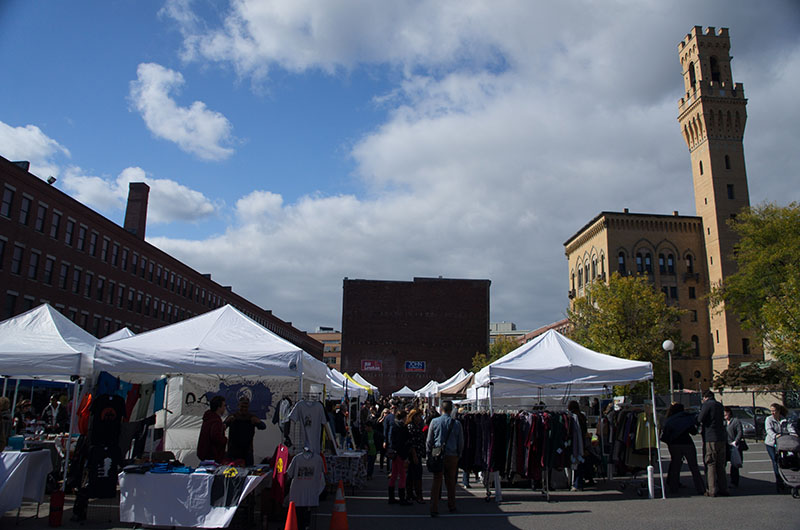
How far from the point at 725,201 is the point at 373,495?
187 ft

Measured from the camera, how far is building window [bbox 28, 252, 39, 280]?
34062 mm

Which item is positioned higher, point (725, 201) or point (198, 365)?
point (725, 201)

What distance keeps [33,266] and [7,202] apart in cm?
435

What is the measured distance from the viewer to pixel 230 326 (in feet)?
34.3

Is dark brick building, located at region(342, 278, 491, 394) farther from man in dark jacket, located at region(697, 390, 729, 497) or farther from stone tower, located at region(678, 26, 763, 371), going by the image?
man in dark jacket, located at region(697, 390, 729, 497)

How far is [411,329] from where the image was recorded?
68438mm

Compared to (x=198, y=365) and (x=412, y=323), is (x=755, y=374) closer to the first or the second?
(x=412, y=323)

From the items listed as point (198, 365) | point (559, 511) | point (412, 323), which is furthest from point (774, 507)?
point (412, 323)

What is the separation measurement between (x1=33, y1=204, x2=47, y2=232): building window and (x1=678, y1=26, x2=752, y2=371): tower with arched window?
187 feet

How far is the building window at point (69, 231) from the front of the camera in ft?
124

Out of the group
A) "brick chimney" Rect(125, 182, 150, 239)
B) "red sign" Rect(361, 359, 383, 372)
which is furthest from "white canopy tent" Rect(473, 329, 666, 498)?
"red sign" Rect(361, 359, 383, 372)

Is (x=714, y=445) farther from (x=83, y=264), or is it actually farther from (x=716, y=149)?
(x=716, y=149)

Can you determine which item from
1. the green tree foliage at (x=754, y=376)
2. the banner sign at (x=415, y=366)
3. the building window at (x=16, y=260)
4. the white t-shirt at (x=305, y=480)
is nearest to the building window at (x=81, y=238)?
the building window at (x=16, y=260)

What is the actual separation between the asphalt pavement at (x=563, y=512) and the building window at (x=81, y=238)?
3449 cm
